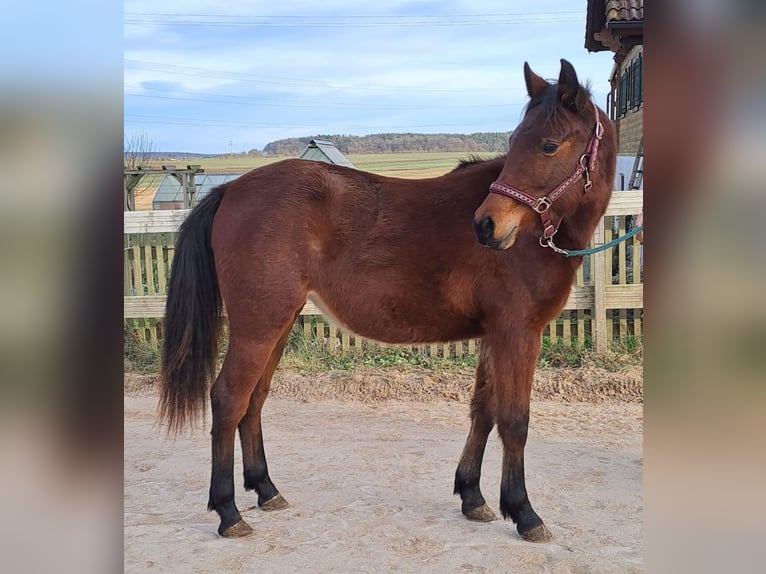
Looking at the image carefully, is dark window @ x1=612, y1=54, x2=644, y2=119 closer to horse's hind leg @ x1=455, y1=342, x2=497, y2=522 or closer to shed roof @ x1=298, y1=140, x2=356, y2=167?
shed roof @ x1=298, y1=140, x2=356, y2=167

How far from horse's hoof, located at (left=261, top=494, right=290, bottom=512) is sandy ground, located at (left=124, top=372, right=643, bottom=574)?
48 mm

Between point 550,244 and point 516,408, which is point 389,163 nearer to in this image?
point 550,244

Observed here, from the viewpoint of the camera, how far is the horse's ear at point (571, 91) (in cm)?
311

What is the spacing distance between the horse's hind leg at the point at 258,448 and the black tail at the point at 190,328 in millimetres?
364

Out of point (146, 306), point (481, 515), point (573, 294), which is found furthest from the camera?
point (146, 306)

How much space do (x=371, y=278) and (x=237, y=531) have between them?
154 centimetres

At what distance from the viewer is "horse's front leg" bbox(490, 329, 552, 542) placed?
345 cm

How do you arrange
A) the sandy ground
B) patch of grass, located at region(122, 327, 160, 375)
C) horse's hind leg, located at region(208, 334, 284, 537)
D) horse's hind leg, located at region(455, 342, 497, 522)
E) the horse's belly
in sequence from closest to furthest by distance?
the sandy ground < horse's hind leg, located at region(208, 334, 284, 537) < the horse's belly < horse's hind leg, located at region(455, 342, 497, 522) < patch of grass, located at region(122, 327, 160, 375)

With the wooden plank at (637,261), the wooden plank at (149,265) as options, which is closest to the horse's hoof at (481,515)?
the wooden plank at (637,261)

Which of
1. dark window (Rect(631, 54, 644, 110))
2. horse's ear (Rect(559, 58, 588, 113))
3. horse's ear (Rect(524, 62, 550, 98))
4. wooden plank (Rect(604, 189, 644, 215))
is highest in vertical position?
dark window (Rect(631, 54, 644, 110))

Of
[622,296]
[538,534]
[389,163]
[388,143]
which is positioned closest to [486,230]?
[538,534]

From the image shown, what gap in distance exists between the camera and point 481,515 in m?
3.71

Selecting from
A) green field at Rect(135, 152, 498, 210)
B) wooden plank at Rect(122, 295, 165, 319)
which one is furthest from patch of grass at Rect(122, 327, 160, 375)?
green field at Rect(135, 152, 498, 210)

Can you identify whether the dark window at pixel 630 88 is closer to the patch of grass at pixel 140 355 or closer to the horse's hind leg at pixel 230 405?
the patch of grass at pixel 140 355
